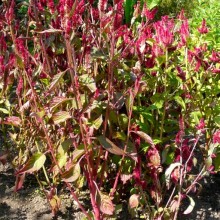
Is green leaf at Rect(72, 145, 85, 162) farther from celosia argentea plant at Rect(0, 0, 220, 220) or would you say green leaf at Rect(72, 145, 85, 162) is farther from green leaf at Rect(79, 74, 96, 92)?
green leaf at Rect(79, 74, 96, 92)

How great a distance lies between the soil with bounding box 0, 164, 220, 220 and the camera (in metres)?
2.54

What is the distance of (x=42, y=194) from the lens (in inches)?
105

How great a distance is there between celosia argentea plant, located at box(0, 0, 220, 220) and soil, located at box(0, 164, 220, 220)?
121 mm

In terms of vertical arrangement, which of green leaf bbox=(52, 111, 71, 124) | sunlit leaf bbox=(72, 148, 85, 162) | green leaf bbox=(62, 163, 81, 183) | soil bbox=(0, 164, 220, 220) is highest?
green leaf bbox=(52, 111, 71, 124)

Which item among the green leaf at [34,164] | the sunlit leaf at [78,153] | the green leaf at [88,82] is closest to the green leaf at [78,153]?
the sunlit leaf at [78,153]

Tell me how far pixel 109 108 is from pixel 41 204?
0.91 meters

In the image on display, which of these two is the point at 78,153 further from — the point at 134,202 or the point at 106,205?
the point at 134,202

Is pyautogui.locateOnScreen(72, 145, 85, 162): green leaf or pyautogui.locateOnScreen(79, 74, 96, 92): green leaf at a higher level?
pyautogui.locateOnScreen(79, 74, 96, 92): green leaf

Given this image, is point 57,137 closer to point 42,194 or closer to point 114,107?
point 42,194

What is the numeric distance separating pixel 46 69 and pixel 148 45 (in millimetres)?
627

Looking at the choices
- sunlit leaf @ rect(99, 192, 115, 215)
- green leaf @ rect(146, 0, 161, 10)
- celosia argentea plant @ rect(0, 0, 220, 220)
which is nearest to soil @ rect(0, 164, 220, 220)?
celosia argentea plant @ rect(0, 0, 220, 220)

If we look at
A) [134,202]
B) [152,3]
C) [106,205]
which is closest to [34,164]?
[106,205]

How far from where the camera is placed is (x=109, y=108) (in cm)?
204

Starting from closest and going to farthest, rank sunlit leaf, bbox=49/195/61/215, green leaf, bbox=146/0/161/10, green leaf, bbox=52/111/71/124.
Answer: green leaf, bbox=52/111/71/124
sunlit leaf, bbox=49/195/61/215
green leaf, bbox=146/0/161/10
